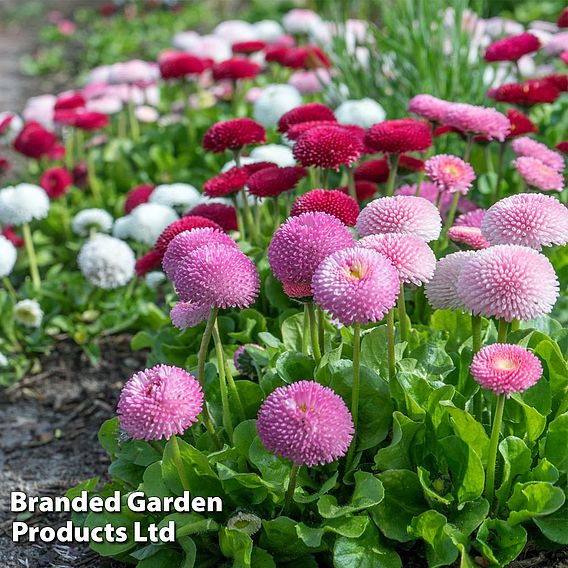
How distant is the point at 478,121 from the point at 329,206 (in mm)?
747

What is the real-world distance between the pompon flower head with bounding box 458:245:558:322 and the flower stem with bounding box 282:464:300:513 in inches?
19.7

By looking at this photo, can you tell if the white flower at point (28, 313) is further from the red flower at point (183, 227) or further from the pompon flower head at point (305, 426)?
the pompon flower head at point (305, 426)

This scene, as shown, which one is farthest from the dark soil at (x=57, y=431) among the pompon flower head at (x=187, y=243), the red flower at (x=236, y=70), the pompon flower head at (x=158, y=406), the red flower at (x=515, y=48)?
the red flower at (x=515, y=48)

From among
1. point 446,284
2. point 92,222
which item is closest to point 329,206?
point 446,284

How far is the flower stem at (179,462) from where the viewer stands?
1.98m

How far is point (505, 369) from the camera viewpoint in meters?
1.79

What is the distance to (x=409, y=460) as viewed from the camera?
2.15m

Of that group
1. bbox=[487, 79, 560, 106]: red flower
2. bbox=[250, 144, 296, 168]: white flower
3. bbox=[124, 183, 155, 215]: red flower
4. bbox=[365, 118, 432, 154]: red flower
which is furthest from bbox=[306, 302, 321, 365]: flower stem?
bbox=[124, 183, 155, 215]: red flower

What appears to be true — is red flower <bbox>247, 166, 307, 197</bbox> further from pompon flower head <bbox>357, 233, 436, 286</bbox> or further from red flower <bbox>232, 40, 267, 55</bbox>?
red flower <bbox>232, 40, 267, 55</bbox>

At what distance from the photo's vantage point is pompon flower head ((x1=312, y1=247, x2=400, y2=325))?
174 cm

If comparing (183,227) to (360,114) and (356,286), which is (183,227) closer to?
(356,286)

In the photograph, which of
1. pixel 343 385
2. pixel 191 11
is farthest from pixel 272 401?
pixel 191 11

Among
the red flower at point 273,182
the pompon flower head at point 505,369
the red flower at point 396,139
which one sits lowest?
the red flower at point 273,182

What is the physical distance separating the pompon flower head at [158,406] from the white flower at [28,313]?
6.09 ft
